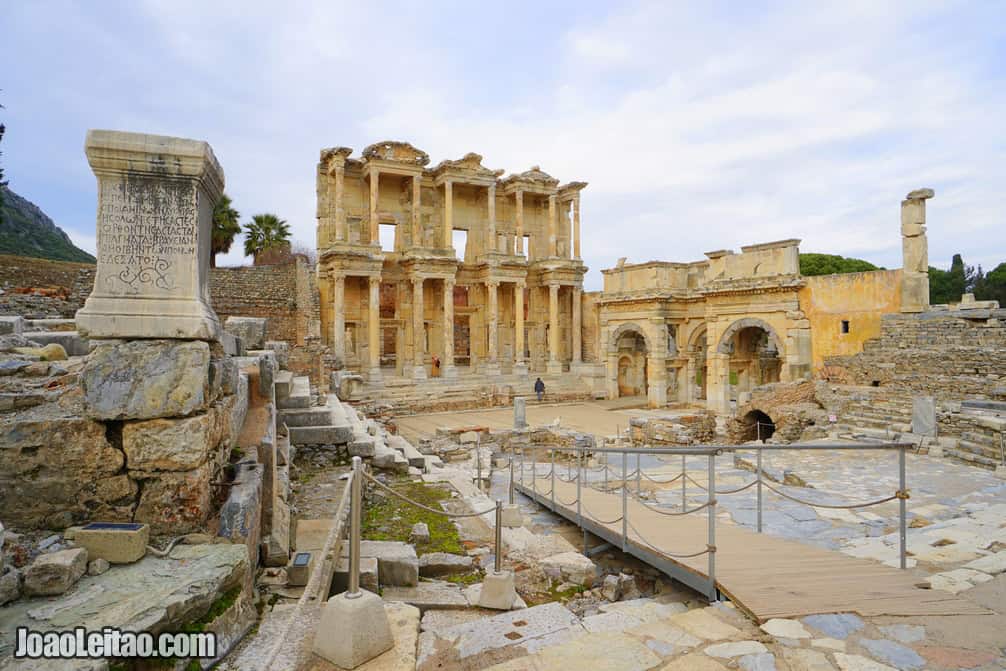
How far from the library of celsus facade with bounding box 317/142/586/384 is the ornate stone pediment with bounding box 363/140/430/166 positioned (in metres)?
0.05


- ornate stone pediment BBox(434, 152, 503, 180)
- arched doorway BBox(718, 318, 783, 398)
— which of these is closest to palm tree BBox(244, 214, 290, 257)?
ornate stone pediment BBox(434, 152, 503, 180)

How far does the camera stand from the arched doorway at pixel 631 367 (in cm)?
3073

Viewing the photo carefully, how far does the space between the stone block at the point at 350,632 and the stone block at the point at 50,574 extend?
4.11ft

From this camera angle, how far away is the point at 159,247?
373 centimetres

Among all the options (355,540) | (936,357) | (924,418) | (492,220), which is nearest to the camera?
(355,540)

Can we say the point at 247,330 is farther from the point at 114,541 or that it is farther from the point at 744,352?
the point at 744,352

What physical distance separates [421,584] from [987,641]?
402 cm

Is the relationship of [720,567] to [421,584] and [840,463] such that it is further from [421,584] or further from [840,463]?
[840,463]

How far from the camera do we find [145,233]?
145 inches

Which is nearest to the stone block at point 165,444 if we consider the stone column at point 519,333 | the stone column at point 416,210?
the stone column at point 416,210

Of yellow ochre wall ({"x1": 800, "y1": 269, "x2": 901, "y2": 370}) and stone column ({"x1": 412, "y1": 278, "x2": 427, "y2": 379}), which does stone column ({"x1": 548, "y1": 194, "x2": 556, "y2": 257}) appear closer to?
stone column ({"x1": 412, "y1": 278, "x2": 427, "y2": 379})

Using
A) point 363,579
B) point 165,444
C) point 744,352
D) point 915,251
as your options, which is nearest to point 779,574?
point 363,579

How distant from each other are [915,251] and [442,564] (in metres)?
19.8

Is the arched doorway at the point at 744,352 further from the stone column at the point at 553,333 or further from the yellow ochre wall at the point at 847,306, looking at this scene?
the stone column at the point at 553,333
